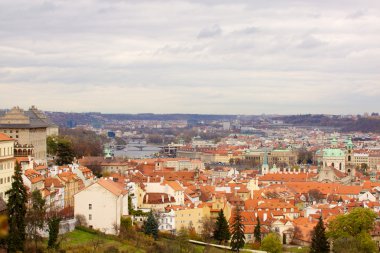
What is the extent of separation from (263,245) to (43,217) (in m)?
17.0

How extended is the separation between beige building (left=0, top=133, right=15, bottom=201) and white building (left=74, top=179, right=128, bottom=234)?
405cm

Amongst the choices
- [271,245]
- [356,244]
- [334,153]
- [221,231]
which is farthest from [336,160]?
[271,245]

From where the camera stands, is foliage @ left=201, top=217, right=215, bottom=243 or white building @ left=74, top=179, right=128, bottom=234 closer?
white building @ left=74, top=179, right=128, bottom=234

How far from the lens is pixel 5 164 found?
49.4 m

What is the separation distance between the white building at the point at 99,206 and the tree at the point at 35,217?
4592 mm

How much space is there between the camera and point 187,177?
327 feet

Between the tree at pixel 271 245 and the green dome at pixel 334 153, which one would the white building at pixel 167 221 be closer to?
the tree at pixel 271 245

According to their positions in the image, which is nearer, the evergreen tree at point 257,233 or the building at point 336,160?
the evergreen tree at point 257,233

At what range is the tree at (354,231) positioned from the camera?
53.7m

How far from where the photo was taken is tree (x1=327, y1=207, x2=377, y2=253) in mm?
53650

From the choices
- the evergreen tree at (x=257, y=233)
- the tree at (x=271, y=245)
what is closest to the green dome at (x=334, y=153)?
the evergreen tree at (x=257, y=233)

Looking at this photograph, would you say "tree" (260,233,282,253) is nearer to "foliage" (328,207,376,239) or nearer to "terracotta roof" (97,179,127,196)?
"foliage" (328,207,376,239)

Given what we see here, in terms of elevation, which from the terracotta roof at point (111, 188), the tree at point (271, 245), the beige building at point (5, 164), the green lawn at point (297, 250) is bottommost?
the green lawn at point (297, 250)

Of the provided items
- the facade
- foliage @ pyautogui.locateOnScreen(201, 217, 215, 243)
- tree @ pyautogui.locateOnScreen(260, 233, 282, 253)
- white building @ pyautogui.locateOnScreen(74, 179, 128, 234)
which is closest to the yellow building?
foliage @ pyautogui.locateOnScreen(201, 217, 215, 243)
